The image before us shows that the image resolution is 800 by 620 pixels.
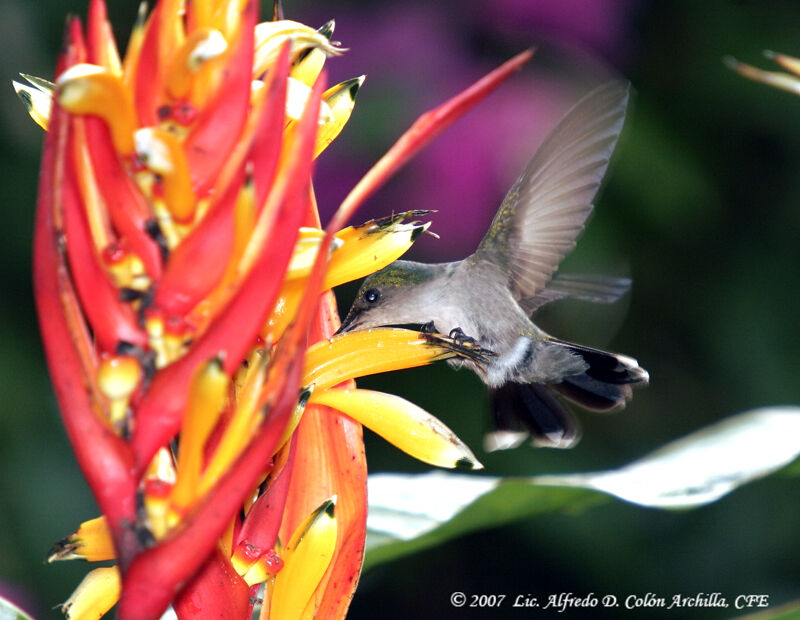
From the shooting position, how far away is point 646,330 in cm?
194

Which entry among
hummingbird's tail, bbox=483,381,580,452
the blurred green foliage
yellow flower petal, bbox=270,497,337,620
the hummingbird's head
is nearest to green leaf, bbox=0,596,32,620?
yellow flower petal, bbox=270,497,337,620

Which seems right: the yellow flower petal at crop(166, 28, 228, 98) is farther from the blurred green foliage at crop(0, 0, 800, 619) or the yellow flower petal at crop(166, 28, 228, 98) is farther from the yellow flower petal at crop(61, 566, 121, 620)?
the blurred green foliage at crop(0, 0, 800, 619)

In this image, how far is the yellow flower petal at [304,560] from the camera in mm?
604

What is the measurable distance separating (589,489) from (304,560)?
13.1 inches

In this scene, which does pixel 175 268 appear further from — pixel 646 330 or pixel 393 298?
pixel 646 330

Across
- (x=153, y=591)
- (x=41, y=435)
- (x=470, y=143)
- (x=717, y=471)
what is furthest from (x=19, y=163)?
(x=153, y=591)

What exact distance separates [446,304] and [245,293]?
0.66m

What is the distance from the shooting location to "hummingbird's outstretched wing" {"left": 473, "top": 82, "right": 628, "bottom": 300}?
0.97 metres

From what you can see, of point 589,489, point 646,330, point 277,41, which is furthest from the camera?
point 646,330

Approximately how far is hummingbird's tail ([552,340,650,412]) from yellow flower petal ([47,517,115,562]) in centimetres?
58

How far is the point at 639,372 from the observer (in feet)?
3.41

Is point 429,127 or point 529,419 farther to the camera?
point 529,419

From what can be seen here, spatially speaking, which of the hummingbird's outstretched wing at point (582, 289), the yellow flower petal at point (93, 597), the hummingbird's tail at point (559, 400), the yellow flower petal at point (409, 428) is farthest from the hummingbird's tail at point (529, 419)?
the yellow flower petal at point (93, 597)

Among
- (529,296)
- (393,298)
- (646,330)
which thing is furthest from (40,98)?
(646,330)
